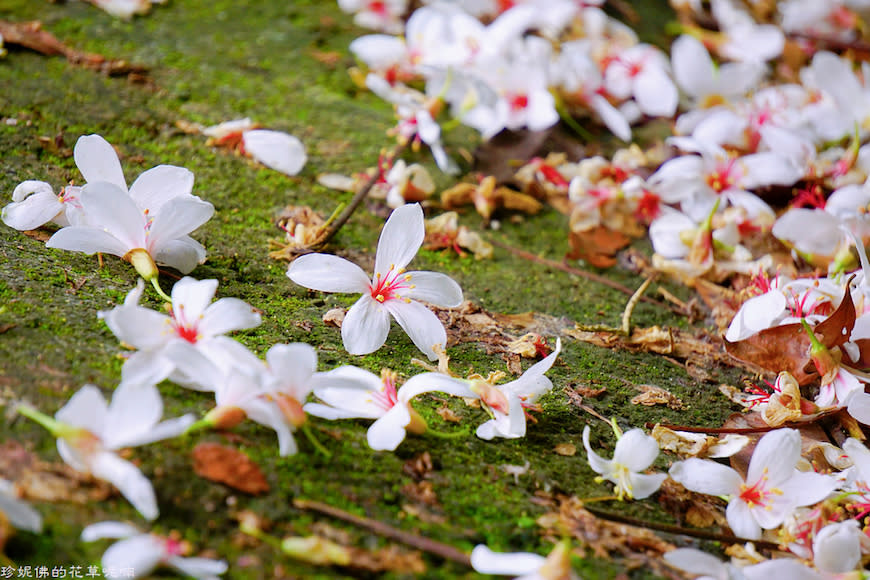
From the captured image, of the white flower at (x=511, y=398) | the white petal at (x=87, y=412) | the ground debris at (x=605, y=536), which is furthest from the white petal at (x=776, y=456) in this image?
the white petal at (x=87, y=412)

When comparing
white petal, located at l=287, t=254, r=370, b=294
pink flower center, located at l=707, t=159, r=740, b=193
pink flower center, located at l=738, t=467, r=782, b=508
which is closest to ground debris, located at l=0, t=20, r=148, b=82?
white petal, located at l=287, t=254, r=370, b=294

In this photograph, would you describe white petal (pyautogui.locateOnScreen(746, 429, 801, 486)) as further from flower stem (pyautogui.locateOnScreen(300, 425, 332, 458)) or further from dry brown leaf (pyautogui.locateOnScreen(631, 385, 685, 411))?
flower stem (pyautogui.locateOnScreen(300, 425, 332, 458))

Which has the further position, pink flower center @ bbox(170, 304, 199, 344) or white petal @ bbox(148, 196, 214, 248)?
white petal @ bbox(148, 196, 214, 248)

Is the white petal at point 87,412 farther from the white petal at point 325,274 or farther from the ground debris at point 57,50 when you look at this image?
the ground debris at point 57,50

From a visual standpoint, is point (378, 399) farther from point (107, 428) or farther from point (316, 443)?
point (107, 428)

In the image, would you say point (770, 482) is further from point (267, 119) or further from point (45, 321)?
point (267, 119)
